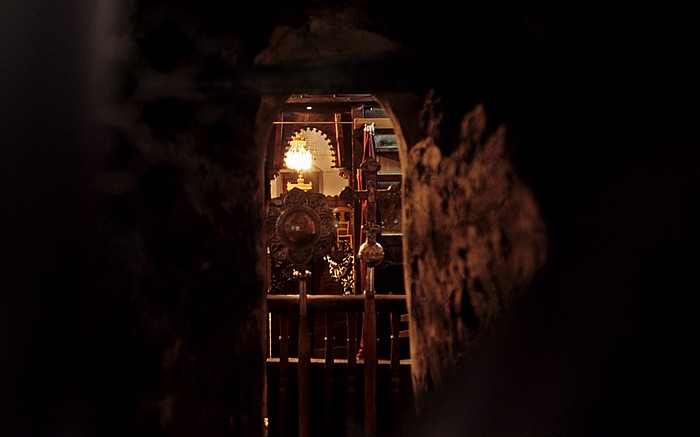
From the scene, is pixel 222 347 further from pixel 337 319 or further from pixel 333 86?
pixel 337 319

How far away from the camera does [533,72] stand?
67cm

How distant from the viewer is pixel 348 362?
2994 mm

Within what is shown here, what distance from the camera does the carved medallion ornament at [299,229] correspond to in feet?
9.18

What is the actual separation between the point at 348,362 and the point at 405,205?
6.81 ft

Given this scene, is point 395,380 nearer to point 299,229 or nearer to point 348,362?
point 348,362

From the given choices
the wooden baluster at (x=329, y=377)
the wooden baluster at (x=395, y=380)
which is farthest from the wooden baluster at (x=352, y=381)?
the wooden baluster at (x=395, y=380)

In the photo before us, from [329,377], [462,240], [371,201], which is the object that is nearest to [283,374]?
[329,377]

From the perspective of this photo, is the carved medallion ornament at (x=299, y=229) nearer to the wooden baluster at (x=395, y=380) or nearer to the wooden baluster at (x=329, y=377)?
the wooden baluster at (x=329, y=377)

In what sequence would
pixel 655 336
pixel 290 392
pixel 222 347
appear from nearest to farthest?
1. pixel 655 336
2. pixel 222 347
3. pixel 290 392

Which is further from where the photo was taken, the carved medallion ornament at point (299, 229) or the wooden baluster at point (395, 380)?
the wooden baluster at point (395, 380)

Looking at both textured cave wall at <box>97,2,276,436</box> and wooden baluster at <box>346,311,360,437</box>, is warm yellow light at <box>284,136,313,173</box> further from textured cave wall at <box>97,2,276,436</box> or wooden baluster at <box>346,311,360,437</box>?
textured cave wall at <box>97,2,276,436</box>

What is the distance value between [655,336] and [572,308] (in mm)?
91

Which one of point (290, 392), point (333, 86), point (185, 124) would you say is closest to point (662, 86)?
point (333, 86)

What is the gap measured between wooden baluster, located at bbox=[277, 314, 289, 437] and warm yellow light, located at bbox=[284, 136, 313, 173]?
242 centimetres
